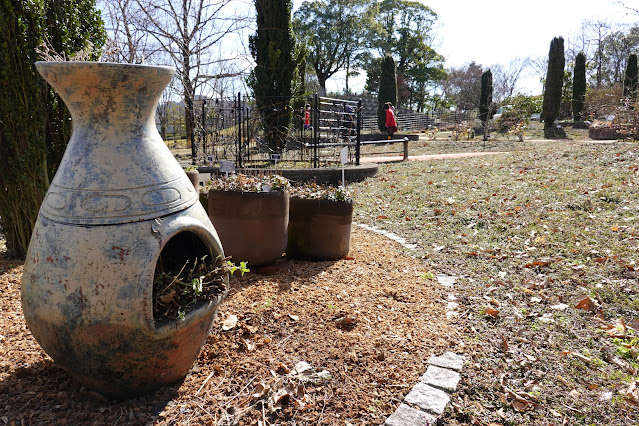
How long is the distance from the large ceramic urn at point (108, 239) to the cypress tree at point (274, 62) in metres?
10.1

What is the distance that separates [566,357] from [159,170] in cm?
284

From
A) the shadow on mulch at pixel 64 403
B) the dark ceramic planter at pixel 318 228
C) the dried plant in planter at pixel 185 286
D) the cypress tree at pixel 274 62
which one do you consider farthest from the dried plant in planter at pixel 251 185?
the cypress tree at pixel 274 62

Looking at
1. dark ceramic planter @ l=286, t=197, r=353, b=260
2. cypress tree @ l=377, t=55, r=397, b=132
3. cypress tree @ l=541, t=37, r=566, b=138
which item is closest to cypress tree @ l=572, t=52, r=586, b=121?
cypress tree @ l=541, t=37, r=566, b=138

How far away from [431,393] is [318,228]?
2.44 meters

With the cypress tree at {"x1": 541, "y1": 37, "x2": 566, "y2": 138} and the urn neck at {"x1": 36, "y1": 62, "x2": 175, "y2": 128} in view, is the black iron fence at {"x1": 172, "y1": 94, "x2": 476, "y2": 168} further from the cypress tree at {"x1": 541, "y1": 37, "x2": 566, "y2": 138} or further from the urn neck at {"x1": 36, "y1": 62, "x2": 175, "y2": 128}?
the cypress tree at {"x1": 541, "y1": 37, "x2": 566, "y2": 138}

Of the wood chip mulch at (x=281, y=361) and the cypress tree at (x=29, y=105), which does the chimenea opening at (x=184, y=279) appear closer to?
the wood chip mulch at (x=281, y=361)

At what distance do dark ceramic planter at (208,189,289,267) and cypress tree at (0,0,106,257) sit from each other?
1.86 m

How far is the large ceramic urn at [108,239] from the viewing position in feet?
6.54

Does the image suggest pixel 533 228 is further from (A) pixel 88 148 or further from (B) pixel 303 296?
(A) pixel 88 148

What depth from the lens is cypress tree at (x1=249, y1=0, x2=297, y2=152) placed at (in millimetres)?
12302

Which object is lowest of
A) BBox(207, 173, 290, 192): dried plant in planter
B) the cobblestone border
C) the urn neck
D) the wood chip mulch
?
the cobblestone border

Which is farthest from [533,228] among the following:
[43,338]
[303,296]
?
[43,338]

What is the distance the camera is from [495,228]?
5.90m

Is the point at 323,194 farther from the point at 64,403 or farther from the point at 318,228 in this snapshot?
the point at 64,403
